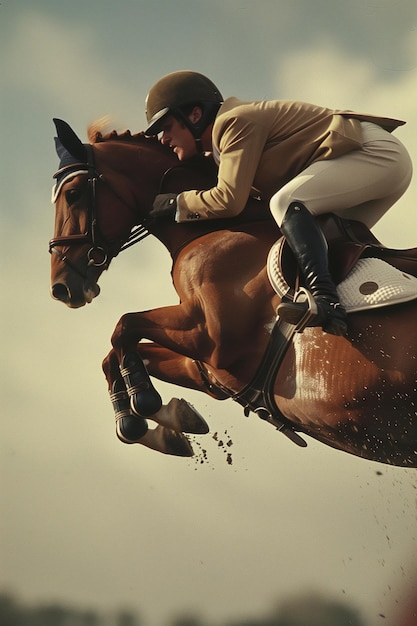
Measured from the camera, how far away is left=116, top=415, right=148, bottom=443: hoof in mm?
5906

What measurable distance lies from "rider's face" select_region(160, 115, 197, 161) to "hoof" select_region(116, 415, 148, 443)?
150 centimetres

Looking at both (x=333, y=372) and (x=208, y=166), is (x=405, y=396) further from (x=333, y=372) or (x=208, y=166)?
(x=208, y=166)

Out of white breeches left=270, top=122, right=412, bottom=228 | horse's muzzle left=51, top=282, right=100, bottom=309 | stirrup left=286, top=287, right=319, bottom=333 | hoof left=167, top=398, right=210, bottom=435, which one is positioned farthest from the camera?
hoof left=167, top=398, right=210, bottom=435

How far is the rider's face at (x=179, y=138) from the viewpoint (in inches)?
227

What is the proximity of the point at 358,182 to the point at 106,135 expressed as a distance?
1700 millimetres

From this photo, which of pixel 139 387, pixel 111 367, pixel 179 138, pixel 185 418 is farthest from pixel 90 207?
pixel 185 418

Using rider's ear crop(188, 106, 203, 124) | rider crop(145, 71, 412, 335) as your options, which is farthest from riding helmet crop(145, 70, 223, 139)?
rider crop(145, 71, 412, 335)

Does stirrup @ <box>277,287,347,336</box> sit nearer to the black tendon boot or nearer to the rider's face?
the black tendon boot

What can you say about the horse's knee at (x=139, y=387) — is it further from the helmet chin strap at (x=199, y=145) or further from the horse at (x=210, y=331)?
the helmet chin strap at (x=199, y=145)

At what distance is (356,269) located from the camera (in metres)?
5.02

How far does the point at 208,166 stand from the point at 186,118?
315mm

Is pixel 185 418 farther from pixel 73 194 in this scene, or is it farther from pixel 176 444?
pixel 73 194

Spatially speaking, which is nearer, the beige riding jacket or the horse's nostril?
the beige riding jacket

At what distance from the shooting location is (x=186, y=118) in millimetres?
5723
